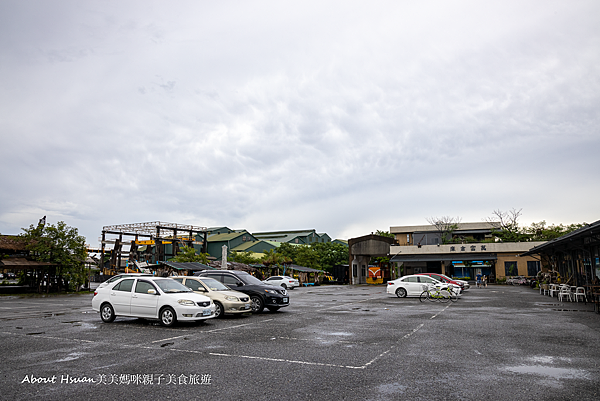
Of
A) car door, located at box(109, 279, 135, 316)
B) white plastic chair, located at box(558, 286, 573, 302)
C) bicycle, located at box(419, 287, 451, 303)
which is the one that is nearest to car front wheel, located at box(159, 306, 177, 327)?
car door, located at box(109, 279, 135, 316)

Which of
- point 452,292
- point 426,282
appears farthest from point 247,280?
point 452,292

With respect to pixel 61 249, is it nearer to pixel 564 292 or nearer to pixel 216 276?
pixel 216 276

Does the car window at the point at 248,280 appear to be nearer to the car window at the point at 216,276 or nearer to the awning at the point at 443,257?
the car window at the point at 216,276

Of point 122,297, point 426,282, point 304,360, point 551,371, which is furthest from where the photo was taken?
point 426,282

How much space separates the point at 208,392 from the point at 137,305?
7811 millimetres

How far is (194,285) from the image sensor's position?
1484 centimetres

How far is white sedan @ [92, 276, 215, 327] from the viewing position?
472 inches

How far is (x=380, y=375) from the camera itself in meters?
6.60

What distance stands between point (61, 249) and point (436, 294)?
86.6 ft

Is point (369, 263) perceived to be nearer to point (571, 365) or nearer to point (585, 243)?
point (585, 243)

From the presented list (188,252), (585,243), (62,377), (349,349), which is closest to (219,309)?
(349,349)

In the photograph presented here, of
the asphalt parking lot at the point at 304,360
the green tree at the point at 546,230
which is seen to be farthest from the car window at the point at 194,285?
the green tree at the point at 546,230

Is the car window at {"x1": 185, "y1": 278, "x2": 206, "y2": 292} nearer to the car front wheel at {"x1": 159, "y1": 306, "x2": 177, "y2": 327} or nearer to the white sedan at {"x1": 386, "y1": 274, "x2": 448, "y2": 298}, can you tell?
the car front wheel at {"x1": 159, "y1": 306, "x2": 177, "y2": 327}

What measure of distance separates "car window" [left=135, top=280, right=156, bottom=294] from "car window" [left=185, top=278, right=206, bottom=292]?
2.23m
